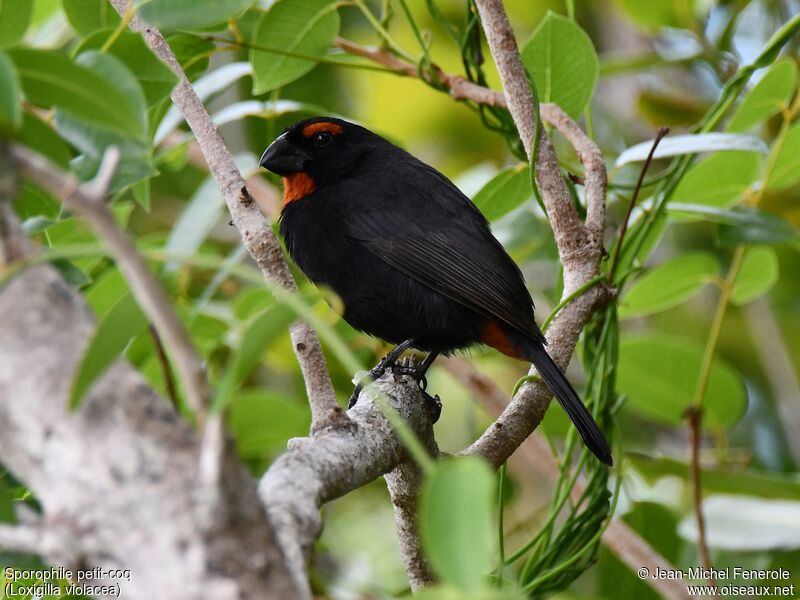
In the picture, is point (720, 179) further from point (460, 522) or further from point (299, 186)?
point (460, 522)

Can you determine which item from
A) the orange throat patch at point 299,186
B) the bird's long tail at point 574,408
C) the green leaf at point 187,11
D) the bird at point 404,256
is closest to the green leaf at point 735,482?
the bird at point 404,256

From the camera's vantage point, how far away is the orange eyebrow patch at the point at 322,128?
3.66 metres

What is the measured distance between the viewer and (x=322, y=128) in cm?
370

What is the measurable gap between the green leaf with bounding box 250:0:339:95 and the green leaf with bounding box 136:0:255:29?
1051 millimetres

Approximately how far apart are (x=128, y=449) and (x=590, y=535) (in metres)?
1.64

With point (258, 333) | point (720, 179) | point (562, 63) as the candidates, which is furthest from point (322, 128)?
point (258, 333)

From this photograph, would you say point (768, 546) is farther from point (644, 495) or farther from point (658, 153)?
point (658, 153)

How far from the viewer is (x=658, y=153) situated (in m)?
2.56

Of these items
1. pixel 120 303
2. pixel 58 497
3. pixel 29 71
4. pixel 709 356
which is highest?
pixel 29 71

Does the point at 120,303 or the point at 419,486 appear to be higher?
the point at 120,303

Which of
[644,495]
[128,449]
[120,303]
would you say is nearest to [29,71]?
[120,303]

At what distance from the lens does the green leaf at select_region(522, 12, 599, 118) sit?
8.98 ft

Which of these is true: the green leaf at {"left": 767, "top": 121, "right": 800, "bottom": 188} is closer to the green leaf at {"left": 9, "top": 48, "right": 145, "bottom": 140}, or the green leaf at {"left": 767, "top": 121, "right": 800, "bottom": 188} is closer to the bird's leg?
the bird's leg

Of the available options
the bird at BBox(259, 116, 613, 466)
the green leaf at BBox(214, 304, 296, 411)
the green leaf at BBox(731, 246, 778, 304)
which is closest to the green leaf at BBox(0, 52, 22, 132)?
the green leaf at BBox(214, 304, 296, 411)
